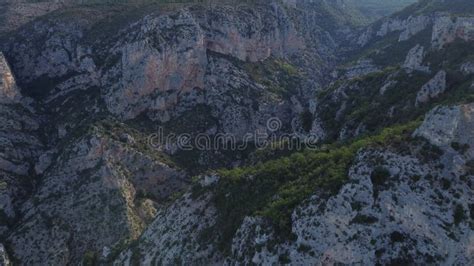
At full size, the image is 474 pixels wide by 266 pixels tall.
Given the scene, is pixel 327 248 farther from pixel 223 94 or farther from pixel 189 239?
pixel 223 94

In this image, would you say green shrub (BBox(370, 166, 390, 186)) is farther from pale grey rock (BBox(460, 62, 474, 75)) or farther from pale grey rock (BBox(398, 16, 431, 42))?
pale grey rock (BBox(398, 16, 431, 42))

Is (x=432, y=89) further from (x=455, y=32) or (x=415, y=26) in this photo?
(x=415, y=26)

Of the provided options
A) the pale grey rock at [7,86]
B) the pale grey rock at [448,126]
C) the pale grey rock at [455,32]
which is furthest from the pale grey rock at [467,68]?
the pale grey rock at [7,86]

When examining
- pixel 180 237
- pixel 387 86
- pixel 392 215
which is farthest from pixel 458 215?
pixel 387 86

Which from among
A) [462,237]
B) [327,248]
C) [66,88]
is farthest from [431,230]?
[66,88]

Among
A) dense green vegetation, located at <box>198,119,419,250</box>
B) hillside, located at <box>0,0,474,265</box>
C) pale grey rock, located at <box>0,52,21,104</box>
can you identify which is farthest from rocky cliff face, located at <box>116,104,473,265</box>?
pale grey rock, located at <box>0,52,21,104</box>

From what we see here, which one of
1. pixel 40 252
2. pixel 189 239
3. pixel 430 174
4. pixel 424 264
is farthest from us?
pixel 40 252
